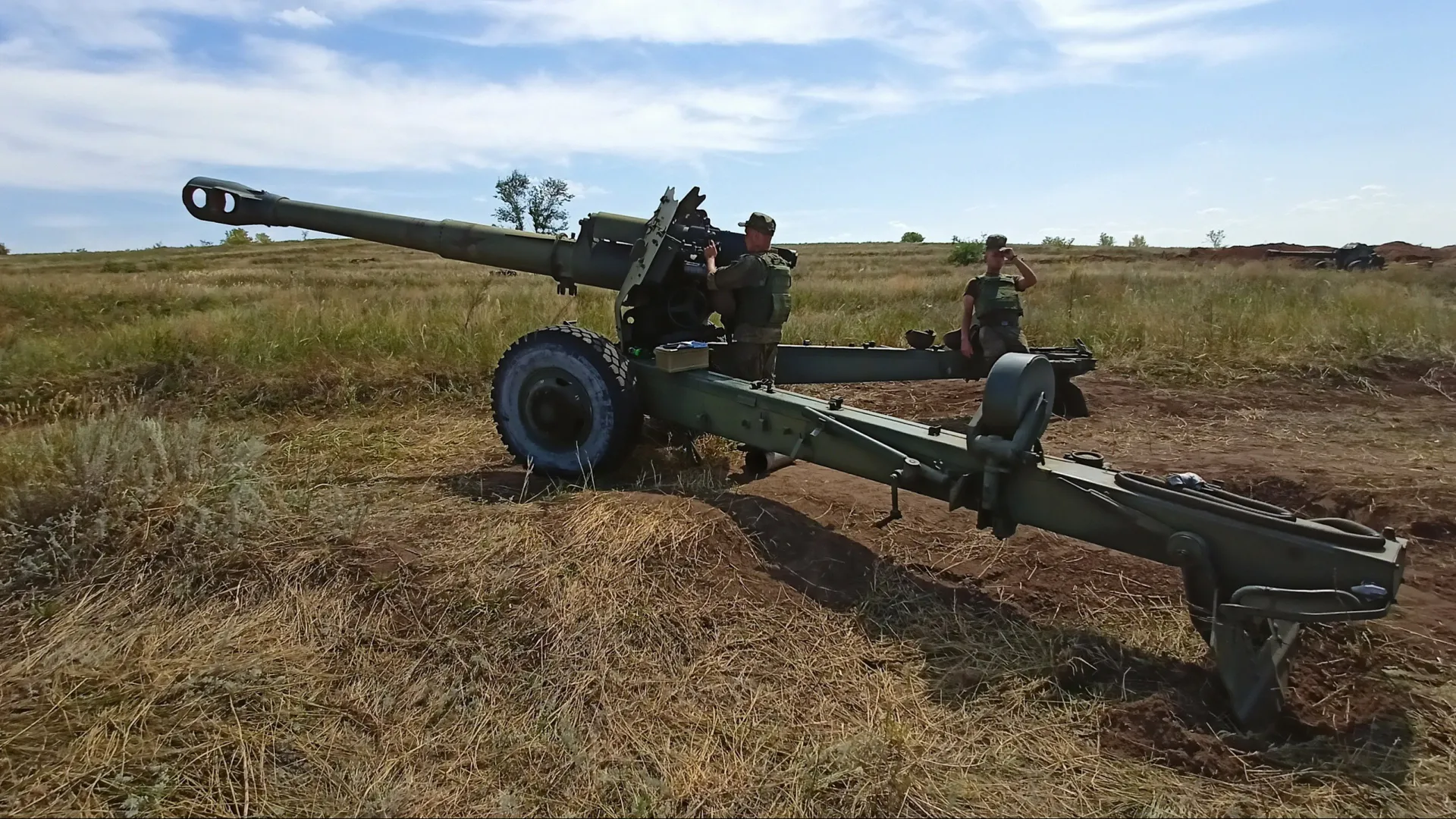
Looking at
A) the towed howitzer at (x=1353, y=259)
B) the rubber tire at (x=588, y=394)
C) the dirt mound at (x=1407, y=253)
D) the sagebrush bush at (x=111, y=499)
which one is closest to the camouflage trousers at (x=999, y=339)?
the rubber tire at (x=588, y=394)

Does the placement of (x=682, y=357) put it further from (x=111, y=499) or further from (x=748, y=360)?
(x=111, y=499)

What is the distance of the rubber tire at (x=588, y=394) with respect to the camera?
5141 millimetres

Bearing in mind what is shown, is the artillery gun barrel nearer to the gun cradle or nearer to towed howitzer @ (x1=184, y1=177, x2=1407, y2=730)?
towed howitzer @ (x1=184, y1=177, x2=1407, y2=730)

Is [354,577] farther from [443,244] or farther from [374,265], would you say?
[374,265]

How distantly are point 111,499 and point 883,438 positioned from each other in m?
3.40

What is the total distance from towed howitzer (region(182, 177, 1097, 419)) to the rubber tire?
19.8 inches

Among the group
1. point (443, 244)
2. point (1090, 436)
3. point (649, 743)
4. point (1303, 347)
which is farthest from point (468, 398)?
point (1303, 347)

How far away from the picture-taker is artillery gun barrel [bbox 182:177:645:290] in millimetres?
6102

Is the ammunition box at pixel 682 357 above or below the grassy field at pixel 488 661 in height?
above

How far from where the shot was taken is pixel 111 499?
404 cm

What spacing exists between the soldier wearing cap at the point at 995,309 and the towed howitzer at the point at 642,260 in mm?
148

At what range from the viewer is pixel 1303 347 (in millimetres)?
9320

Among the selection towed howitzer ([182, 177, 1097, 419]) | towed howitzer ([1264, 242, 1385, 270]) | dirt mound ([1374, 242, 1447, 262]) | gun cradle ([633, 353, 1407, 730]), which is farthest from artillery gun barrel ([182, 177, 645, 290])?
dirt mound ([1374, 242, 1447, 262])

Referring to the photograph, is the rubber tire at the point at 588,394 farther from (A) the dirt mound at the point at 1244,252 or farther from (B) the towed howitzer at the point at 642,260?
(A) the dirt mound at the point at 1244,252
